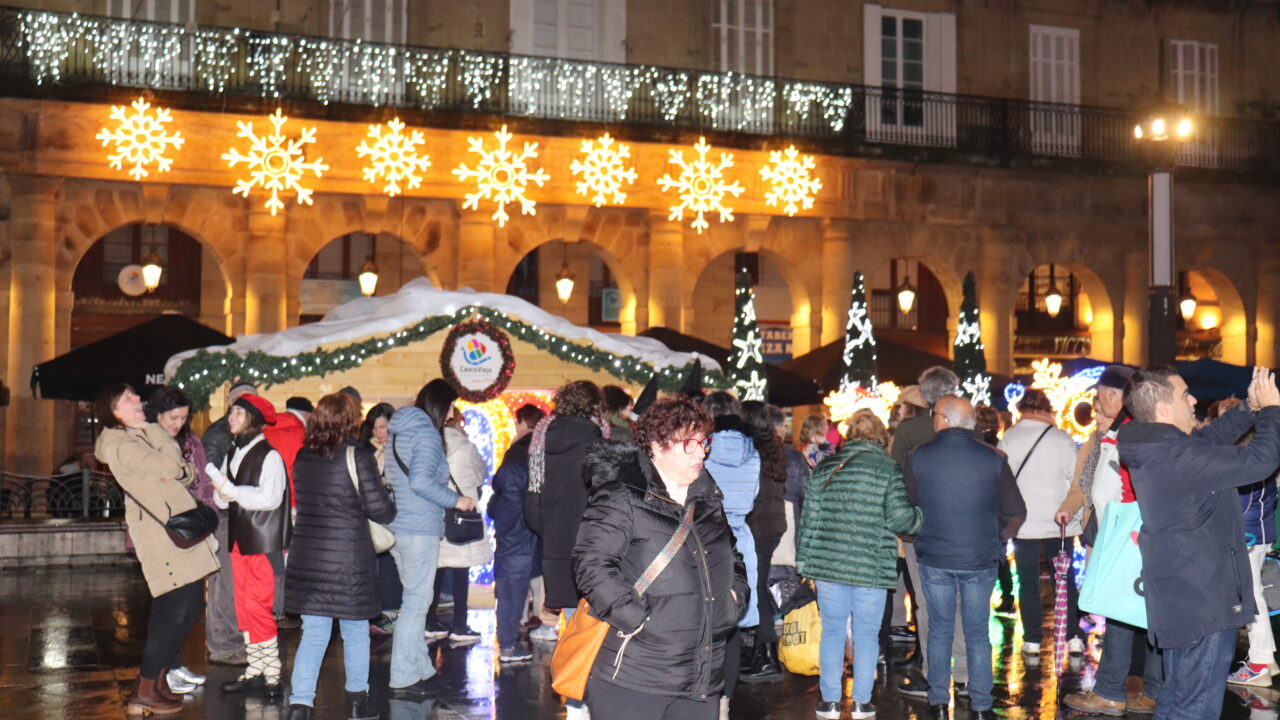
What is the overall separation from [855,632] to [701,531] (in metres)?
3.00

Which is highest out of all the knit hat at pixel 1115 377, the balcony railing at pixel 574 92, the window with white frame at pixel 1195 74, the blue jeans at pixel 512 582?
the window with white frame at pixel 1195 74

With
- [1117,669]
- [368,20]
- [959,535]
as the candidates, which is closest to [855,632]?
[959,535]

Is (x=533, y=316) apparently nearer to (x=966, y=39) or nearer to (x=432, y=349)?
(x=432, y=349)

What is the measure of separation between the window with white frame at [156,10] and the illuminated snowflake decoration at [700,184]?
6.39 m

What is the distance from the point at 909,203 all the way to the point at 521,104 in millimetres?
5996

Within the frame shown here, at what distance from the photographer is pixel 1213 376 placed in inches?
616

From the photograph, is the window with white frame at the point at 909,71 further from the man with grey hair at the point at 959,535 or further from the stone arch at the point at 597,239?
the man with grey hair at the point at 959,535

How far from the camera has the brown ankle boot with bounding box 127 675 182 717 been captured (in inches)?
311

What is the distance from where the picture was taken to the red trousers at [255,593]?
27.2 feet

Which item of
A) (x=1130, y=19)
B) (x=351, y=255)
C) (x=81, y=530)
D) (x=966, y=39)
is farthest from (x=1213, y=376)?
(x=351, y=255)

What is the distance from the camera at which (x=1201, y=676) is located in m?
5.99

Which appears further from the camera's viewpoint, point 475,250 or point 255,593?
point 475,250

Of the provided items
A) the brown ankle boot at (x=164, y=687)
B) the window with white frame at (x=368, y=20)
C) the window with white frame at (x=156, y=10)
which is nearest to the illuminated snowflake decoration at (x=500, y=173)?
the window with white frame at (x=368, y=20)

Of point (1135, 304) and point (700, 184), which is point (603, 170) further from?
point (1135, 304)
